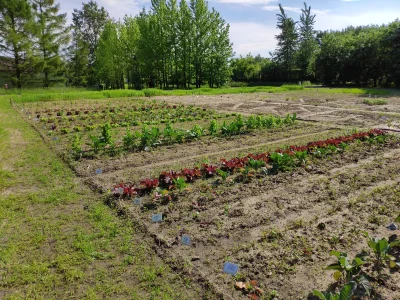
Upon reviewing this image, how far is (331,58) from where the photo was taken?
37.9m

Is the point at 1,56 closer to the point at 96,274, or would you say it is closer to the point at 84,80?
the point at 84,80

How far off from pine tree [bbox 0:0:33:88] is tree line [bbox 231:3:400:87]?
3491cm

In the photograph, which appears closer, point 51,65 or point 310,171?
point 310,171

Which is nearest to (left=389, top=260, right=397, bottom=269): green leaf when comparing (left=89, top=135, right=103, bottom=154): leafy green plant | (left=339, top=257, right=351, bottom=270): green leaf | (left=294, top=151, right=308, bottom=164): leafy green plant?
(left=339, top=257, right=351, bottom=270): green leaf

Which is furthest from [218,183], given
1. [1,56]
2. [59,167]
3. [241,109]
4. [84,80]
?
[84,80]

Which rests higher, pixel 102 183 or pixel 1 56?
pixel 1 56

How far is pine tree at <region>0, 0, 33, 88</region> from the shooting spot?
1199 inches

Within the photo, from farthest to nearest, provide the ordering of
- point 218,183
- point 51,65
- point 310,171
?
point 51,65 < point 310,171 < point 218,183

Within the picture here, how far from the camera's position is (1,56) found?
103 feet

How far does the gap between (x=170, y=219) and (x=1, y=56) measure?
35.3 m

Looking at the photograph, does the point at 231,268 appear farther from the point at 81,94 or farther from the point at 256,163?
the point at 81,94

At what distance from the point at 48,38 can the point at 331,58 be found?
34321mm

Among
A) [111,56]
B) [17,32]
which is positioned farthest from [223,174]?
[111,56]

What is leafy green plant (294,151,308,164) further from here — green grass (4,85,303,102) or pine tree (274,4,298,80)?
pine tree (274,4,298,80)
